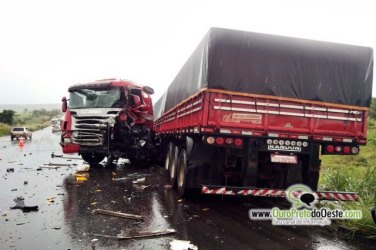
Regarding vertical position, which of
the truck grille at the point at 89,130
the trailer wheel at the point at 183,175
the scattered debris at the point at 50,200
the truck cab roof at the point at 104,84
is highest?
the truck cab roof at the point at 104,84

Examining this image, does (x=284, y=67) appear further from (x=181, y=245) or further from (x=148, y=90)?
(x=148, y=90)

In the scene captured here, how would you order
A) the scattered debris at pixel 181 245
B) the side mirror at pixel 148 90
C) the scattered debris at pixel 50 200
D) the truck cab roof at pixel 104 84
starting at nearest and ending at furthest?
the scattered debris at pixel 181 245 → the scattered debris at pixel 50 200 → the truck cab roof at pixel 104 84 → the side mirror at pixel 148 90

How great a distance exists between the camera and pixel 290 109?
22.3ft

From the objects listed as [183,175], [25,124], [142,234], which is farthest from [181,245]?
[25,124]

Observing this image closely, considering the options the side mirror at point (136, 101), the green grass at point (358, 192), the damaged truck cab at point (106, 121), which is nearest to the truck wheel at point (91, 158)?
the damaged truck cab at point (106, 121)

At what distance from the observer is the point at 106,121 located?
12461 mm

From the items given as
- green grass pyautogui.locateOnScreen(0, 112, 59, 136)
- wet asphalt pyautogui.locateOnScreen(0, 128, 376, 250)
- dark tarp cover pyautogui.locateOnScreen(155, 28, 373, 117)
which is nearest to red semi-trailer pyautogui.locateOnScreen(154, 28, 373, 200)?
dark tarp cover pyautogui.locateOnScreen(155, 28, 373, 117)

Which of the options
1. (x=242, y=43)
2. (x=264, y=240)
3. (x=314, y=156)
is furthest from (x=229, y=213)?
(x=242, y=43)

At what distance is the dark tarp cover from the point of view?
6.60 m

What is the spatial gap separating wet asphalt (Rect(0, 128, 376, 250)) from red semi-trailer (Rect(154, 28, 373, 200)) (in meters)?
0.63

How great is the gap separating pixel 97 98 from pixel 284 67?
803 centimetres

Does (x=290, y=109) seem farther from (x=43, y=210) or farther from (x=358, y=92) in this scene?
(x=43, y=210)

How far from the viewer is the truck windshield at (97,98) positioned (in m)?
12.8

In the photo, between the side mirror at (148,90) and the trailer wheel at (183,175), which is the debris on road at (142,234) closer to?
the trailer wheel at (183,175)
